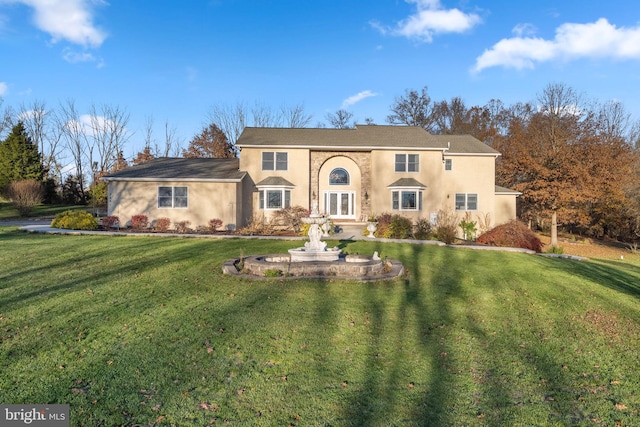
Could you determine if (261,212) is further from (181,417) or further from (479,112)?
(479,112)

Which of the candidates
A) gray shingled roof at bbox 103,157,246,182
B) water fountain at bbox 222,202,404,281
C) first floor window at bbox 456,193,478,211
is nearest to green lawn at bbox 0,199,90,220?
gray shingled roof at bbox 103,157,246,182

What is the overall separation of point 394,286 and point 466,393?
14.0 ft

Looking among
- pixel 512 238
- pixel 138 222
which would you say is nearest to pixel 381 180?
pixel 512 238

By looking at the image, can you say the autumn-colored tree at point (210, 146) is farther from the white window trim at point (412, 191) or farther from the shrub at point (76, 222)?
the white window trim at point (412, 191)

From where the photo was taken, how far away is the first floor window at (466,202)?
2298 centimetres

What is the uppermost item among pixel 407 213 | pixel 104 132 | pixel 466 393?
pixel 104 132

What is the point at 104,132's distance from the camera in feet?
148

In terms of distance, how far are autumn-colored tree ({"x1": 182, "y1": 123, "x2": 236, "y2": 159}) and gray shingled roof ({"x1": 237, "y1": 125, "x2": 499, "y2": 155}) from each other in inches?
639

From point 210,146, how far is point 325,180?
811 inches

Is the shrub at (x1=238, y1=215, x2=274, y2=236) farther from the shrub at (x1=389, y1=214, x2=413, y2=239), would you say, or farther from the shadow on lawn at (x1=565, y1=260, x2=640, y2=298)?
the shadow on lawn at (x1=565, y1=260, x2=640, y2=298)

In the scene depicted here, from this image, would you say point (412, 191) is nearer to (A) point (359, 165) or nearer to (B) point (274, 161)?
(A) point (359, 165)

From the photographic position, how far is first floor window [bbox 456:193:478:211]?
23.0 meters

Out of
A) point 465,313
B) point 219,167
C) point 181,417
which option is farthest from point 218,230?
point 181,417

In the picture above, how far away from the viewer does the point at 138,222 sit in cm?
1936
